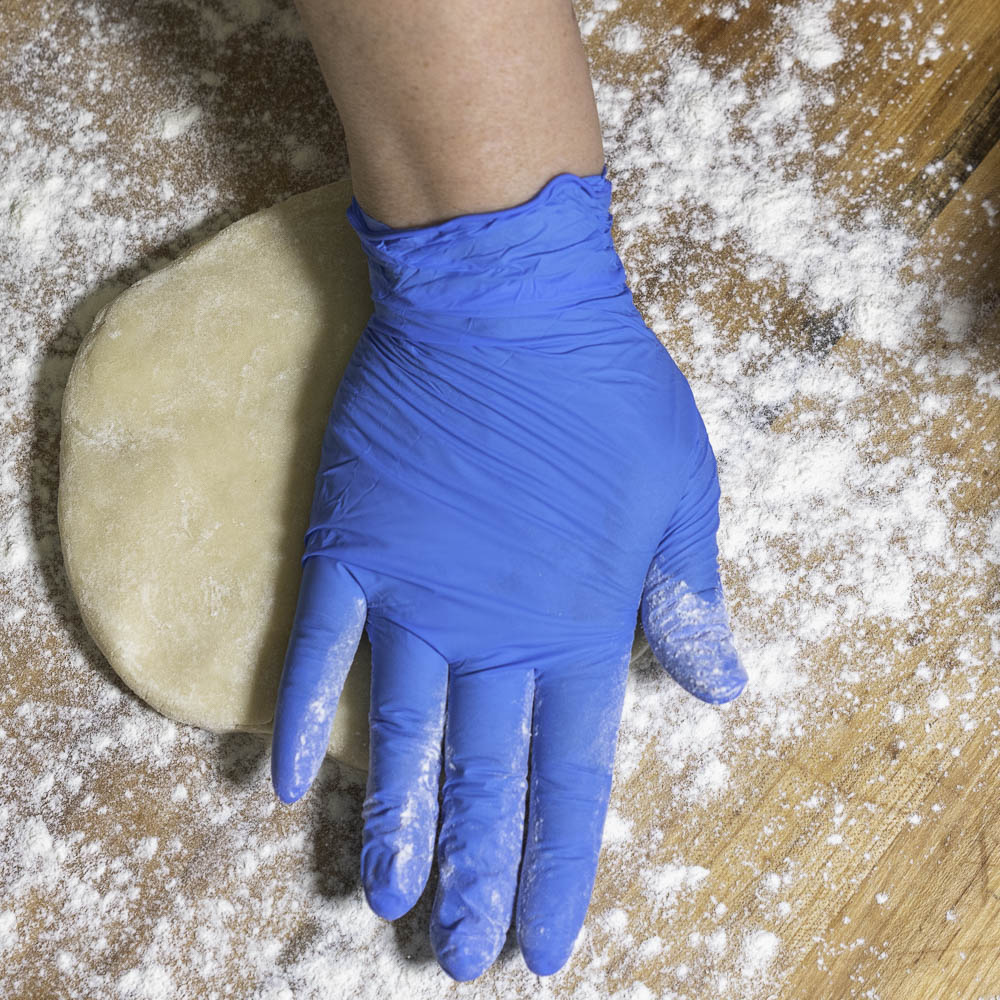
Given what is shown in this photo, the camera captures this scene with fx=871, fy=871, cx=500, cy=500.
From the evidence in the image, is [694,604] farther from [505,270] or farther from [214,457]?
[214,457]

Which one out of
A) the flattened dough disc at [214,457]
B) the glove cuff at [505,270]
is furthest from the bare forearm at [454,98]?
the flattened dough disc at [214,457]

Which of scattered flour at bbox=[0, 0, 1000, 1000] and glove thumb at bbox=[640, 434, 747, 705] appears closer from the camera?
glove thumb at bbox=[640, 434, 747, 705]

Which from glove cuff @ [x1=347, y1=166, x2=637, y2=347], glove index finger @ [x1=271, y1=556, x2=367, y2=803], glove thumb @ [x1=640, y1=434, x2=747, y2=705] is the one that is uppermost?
glove cuff @ [x1=347, y1=166, x2=637, y2=347]

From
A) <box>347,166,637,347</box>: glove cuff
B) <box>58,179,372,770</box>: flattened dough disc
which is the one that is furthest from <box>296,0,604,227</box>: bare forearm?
<box>58,179,372,770</box>: flattened dough disc

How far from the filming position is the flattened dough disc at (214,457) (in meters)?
0.98

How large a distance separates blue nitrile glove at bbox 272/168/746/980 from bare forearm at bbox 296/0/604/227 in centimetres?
3

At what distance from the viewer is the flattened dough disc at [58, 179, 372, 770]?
0.98 meters

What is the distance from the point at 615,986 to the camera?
1030 mm

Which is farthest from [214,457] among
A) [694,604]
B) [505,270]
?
[694,604]

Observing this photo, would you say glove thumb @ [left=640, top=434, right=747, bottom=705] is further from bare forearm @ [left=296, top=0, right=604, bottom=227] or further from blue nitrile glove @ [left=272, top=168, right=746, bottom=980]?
bare forearm @ [left=296, top=0, right=604, bottom=227]

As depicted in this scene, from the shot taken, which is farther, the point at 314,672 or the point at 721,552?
the point at 721,552

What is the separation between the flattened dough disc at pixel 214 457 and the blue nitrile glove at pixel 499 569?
71 millimetres

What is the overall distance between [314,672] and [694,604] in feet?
1.33

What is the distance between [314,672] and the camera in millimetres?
899
